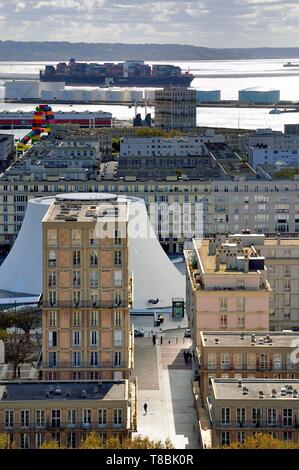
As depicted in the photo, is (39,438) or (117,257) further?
(117,257)

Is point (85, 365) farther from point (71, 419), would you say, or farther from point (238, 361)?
point (71, 419)

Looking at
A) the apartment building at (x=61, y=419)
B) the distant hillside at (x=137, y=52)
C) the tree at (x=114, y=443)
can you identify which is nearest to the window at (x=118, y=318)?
the apartment building at (x=61, y=419)

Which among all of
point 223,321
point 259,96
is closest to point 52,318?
point 223,321

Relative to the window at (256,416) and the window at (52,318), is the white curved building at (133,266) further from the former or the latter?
the window at (256,416)

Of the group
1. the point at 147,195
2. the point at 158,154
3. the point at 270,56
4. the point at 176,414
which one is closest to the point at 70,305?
the point at 176,414

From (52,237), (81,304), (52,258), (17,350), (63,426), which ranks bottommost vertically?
(17,350)

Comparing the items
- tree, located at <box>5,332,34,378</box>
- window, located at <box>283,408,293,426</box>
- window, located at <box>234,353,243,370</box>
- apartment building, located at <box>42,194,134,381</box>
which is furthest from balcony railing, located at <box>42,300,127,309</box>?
window, located at <box>283,408,293,426</box>

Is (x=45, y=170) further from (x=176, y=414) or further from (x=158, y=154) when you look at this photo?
(x=176, y=414)
